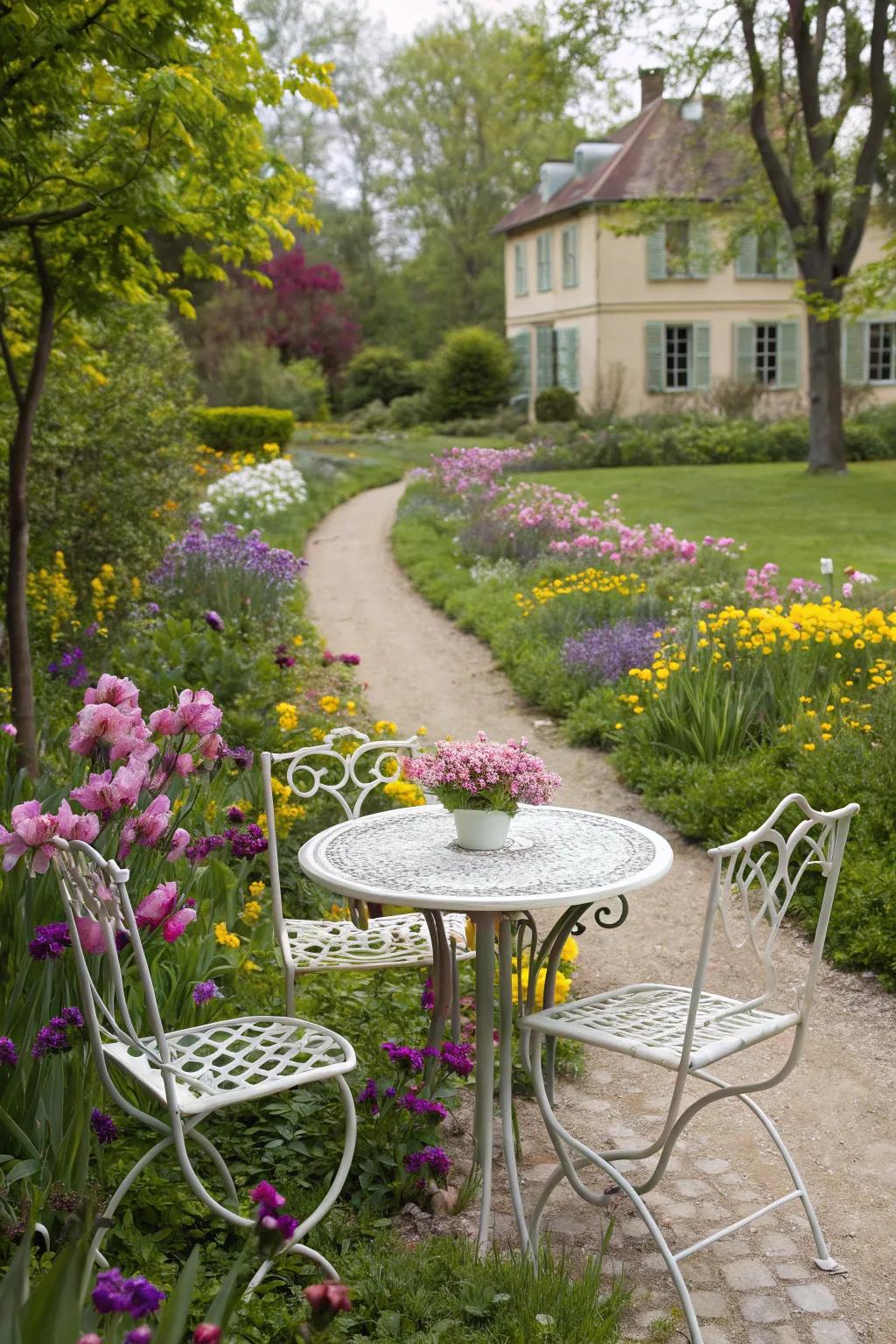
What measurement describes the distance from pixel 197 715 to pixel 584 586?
705 centimetres

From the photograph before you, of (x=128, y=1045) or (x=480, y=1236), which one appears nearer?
(x=128, y=1045)

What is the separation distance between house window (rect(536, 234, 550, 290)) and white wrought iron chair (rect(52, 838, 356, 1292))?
101 ft

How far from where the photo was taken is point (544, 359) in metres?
32.1

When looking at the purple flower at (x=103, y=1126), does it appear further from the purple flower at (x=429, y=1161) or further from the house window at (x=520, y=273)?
the house window at (x=520, y=273)

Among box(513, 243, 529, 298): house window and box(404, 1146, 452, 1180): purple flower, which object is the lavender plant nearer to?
box(404, 1146, 452, 1180): purple flower

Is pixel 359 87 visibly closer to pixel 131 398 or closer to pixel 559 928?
pixel 131 398

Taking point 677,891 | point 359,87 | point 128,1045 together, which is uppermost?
point 359,87

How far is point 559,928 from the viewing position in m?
3.43

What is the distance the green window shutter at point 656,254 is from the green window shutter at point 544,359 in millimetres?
3404

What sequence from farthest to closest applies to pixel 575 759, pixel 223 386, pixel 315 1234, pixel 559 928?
pixel 223 386 → pixel 575 759 → pixel 559 928 → pixel 315 1234

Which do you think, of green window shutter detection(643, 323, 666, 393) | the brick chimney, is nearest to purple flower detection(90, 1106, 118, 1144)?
green window shutter detection(643, 323, 666, 393)

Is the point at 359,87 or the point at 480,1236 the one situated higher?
the point at 359,87

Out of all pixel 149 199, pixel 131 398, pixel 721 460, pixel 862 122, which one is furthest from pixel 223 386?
pixel 149 199

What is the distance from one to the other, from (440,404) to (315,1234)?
30.6 metres
